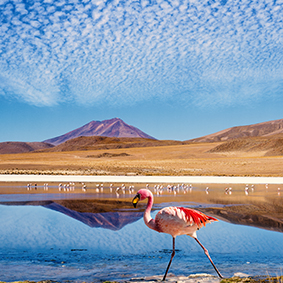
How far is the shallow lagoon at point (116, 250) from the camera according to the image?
629 cm

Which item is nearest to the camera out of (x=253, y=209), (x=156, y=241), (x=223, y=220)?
(x=156, y=241)

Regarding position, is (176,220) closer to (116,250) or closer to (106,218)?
(116,250)

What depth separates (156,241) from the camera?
893 centimetres

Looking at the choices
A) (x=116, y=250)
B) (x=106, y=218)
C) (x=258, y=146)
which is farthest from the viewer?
(x=258, y=146)

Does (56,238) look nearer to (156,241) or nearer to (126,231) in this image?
(126,231)

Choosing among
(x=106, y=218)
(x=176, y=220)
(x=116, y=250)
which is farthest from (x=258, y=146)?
(x=176, y=220)

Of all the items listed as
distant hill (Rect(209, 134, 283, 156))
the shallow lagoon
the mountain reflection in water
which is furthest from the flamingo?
distant hill (Rect(209, 134, 283, 156))

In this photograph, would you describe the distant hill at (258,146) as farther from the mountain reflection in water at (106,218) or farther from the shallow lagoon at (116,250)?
the shallow lagoon at (116,250)

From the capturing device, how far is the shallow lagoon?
6.29m

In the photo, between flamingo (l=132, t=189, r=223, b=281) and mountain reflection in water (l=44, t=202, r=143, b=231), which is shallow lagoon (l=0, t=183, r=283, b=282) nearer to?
mountain reflection in water (l=44, t=202, r=143, b=231)

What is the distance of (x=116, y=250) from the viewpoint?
7.81m

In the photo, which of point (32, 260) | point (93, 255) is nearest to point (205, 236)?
point (93, 255)

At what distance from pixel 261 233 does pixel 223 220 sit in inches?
76.8

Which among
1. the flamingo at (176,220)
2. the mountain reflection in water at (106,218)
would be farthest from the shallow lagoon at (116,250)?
the flamingo at (176,220)
